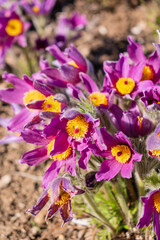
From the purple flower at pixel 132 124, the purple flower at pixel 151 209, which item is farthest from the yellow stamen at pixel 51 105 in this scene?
the purple flower at pixel 151 209

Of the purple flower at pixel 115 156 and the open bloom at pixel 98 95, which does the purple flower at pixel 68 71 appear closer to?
the open bloom at pixel 98 95

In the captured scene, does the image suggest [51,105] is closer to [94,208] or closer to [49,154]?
[49,154]

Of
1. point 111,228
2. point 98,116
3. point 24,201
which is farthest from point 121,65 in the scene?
point 24,201

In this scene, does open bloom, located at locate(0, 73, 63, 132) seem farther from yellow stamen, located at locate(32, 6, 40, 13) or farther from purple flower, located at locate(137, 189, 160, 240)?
yellow stamen, located at locate(32, 6, 40, 13)

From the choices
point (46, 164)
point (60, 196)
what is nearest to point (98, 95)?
point (60, 196)

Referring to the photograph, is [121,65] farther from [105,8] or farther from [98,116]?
[105,8]

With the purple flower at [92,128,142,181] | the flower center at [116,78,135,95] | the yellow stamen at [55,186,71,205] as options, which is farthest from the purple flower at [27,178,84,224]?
the flower center at [116,78,135,95]
